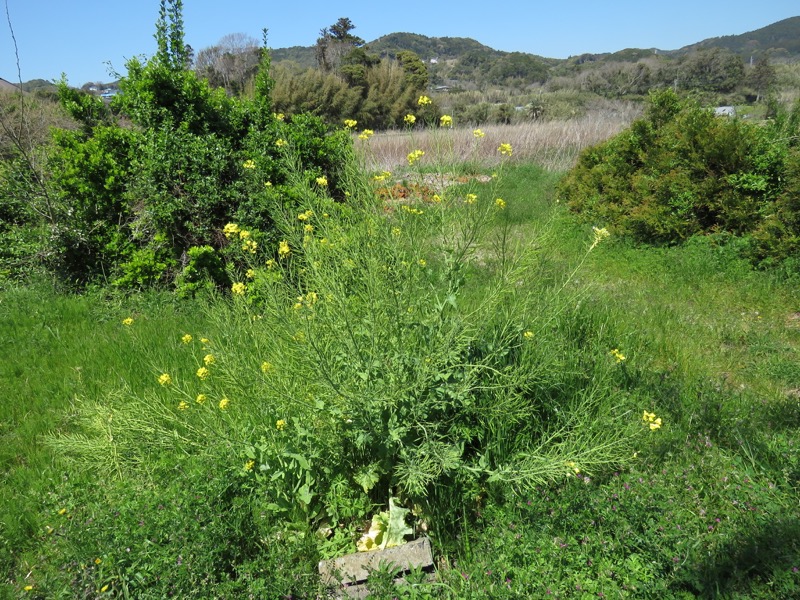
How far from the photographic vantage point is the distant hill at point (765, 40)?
88.9 m

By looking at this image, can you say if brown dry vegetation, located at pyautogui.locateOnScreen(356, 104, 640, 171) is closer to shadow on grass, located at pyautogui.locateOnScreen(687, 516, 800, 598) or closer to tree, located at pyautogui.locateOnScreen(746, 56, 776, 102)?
shadow on grass, located at pyautogui.locateOnScreen(687, 516, 800, 598)

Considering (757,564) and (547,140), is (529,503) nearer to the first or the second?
(757,564)

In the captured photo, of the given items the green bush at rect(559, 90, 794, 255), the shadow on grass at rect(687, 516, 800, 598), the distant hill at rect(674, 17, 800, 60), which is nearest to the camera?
the shadow on grass at rect(687, 516, 800, 598)

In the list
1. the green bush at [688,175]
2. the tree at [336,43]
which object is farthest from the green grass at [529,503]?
the tree at [336,43]

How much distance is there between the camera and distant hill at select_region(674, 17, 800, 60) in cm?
8887

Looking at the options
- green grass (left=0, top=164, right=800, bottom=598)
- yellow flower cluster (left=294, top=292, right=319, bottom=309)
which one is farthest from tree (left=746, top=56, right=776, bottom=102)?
yellow flower cluster (left=294, top=292, right=319, bottom=309)

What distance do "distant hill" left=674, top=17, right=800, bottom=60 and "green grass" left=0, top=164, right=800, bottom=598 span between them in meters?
102

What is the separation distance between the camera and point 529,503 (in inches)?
89.4

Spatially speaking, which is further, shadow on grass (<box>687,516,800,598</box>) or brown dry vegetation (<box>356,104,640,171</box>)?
brown dry vegetation (<box>356,104,640,171</box>)

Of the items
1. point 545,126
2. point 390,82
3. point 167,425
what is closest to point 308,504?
point 167,425

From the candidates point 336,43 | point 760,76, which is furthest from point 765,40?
point 336,43

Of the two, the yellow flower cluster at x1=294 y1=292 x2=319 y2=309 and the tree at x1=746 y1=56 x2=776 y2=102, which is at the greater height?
the tree at x1=746 y1=56 x2=776 y2=102

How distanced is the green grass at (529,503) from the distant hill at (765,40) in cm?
10240

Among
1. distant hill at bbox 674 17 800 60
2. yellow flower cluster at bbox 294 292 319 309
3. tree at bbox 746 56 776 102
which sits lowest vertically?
yellow flower cluster at bbox 294 292 319 309
